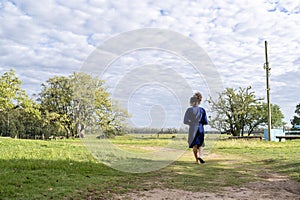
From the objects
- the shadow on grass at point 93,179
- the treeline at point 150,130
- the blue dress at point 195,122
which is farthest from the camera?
the blue dress at point 195,122

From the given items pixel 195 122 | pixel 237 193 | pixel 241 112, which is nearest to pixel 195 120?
pixel 195 122

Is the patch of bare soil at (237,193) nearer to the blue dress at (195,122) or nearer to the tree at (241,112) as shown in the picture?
the blue dress at (195,122)

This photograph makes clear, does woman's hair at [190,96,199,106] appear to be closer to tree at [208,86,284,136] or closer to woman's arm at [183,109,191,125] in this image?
woman's arm at [183,109,191,125]

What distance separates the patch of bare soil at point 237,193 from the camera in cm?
530

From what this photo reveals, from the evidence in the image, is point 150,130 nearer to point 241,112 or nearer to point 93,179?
point 93,179

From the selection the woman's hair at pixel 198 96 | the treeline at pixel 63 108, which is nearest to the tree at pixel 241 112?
the treeline at pixel 63 108

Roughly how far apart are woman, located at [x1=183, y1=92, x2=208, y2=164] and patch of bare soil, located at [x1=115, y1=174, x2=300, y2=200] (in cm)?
289

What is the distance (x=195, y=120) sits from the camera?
931 cm

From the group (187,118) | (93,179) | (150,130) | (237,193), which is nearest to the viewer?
(237,193)

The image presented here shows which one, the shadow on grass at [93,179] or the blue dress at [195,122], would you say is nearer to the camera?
the shadow on grass at [93,179]

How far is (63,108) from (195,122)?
38521 millimetres

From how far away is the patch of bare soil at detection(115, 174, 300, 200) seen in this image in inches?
209

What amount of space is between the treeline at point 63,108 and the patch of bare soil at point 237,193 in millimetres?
2864

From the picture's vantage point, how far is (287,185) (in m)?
6.54
